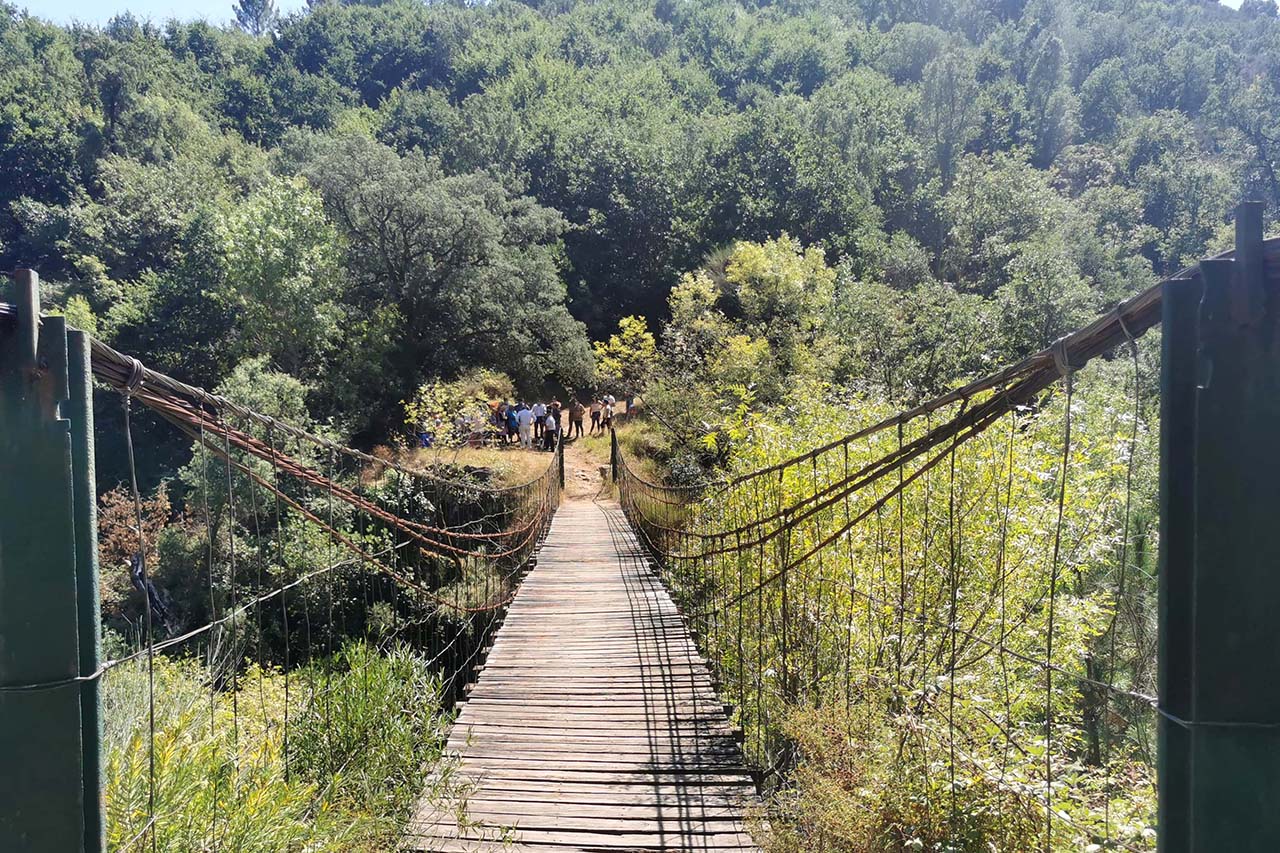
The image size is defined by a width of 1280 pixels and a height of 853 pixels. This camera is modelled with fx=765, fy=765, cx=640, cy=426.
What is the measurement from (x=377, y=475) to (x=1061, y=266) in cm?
1436

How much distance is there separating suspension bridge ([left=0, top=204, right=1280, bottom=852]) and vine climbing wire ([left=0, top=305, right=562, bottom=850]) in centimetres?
3

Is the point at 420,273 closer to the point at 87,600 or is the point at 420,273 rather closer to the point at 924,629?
the point at 924,629

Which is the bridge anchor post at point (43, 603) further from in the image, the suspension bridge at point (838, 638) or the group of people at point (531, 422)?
the group of people at point (531, 422)

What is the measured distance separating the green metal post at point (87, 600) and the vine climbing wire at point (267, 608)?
36mm

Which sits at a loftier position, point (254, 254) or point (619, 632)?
point (254, 254)

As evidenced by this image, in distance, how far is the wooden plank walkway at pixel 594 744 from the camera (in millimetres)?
2686

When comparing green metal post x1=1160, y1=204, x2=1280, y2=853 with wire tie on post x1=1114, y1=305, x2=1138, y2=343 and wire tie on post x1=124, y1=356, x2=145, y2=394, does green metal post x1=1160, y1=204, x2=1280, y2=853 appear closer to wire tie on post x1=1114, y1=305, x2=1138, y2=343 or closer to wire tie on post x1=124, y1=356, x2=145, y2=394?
wire tie on post x1=1114, y1=305, x2=1138, y2=343

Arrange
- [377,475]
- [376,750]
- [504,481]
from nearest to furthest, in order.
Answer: [376,750], [504,481], [377,475]

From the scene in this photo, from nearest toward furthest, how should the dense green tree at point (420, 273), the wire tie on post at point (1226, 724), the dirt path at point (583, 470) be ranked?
the wire tie on post at point (1226, 724)
the dirt path at point (583, 470)
the dense green tree at point (420, 273)

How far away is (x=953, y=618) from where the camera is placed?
194cm

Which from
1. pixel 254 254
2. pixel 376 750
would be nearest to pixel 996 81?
pixel 254 254

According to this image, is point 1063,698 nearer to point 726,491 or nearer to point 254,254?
point 726,491

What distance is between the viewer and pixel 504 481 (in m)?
11.8

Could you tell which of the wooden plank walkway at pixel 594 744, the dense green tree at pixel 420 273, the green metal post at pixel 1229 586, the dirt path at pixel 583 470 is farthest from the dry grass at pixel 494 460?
the green metal post at pixel 1229 586
